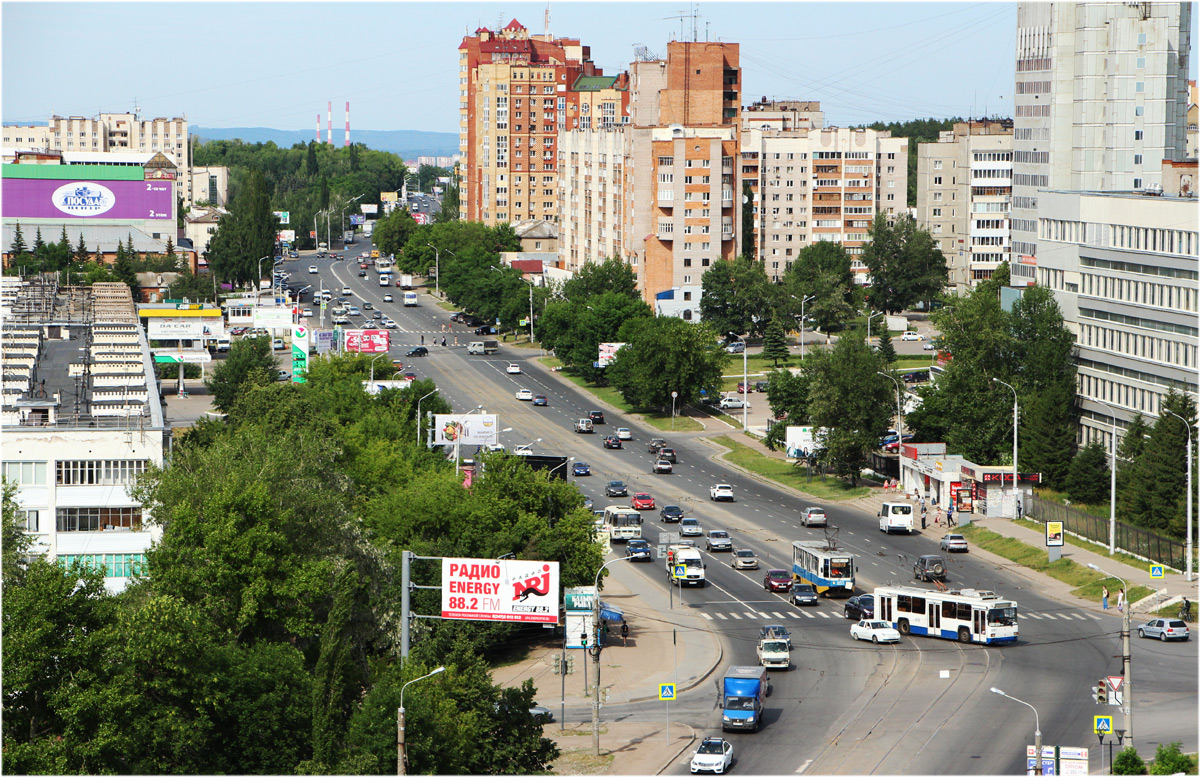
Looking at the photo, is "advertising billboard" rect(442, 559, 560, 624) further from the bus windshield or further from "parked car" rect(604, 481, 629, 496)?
"parked car" rect(604, 481, 629, 496)

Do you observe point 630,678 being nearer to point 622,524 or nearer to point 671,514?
point 622,524

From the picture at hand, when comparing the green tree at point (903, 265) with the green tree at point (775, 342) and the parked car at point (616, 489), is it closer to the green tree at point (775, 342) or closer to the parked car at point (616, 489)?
the green tree at point (775, 342)

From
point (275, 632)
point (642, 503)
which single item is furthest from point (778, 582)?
point (275, 632)

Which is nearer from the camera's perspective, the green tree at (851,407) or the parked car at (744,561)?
the parked car at (744,561)

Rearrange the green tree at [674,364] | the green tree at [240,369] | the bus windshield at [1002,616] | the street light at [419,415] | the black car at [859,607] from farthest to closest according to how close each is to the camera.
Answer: the green tree at [674,364] < the green tree at [240,369] < the street light at [419,415] < the black car at [859,607] < the bus windshield at [1002,616]

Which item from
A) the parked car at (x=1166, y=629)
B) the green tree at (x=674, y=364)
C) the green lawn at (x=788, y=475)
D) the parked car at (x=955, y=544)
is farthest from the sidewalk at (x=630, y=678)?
the green tree at (x=674, y=364)
